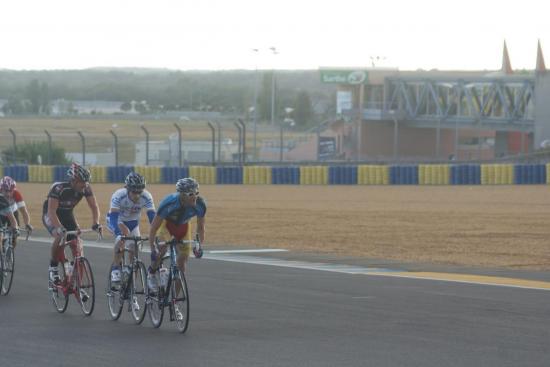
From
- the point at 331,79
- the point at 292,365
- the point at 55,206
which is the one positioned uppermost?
the point at 331,79

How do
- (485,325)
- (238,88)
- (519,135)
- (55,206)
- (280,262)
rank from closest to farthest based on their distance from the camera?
(485,325) → (55,206) → (280,262) → (519,135) → (238,88)

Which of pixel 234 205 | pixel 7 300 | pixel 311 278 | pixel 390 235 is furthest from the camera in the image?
pixel 234 205

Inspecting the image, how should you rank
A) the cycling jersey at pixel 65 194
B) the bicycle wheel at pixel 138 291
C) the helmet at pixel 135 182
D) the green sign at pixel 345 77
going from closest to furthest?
the bicycle wheel at pixel 138 291 → the helmet at pixel 135 182 → the cycling jersey at pixel 65 194 → the green sign at pixel 345 77

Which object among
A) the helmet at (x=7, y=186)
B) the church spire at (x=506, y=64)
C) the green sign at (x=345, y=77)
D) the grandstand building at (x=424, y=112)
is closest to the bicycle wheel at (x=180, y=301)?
the helmet at (x=7, y=186)

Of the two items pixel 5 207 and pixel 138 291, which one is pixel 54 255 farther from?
pixel 5 207

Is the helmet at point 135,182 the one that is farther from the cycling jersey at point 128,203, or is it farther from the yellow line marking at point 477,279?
the yellow line marking at point 477,279

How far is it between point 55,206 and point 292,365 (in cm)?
451

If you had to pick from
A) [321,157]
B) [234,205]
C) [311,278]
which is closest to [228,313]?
[311,278]

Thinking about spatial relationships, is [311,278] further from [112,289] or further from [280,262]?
[112,289]

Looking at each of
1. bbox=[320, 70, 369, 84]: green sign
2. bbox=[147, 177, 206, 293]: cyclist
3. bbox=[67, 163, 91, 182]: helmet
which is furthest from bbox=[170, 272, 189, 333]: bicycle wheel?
bbox=[320, 70, 369, 84]: green sign

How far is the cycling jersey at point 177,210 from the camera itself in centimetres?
1160

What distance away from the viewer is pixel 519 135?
83625 mm

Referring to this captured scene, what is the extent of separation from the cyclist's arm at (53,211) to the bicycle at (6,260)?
206 centimetres

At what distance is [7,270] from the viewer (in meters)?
15.2
